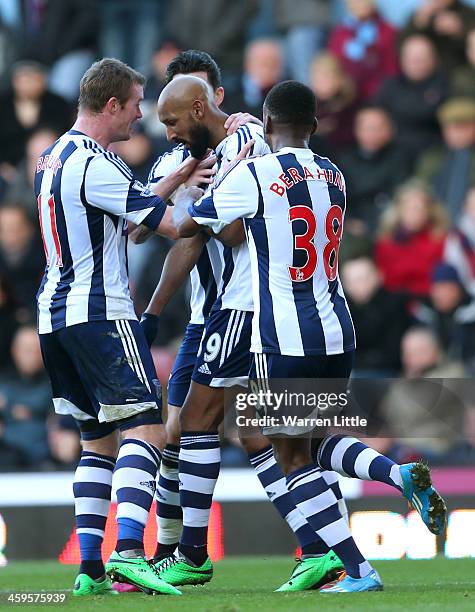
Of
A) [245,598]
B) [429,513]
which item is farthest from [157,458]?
[429,513]

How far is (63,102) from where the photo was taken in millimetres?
12484

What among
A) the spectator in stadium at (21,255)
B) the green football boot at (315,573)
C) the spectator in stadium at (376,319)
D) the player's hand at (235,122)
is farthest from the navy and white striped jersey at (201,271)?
the spectator in stadium at (21,255)

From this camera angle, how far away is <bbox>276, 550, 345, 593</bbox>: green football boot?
6.13 metres

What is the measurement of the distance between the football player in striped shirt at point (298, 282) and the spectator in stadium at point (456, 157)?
5.95 m

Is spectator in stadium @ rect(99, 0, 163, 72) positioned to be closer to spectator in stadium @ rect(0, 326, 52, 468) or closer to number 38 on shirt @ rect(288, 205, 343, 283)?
spectator in stadium @ rect(0, 326, 52, 468)

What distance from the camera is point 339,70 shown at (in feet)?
39.5

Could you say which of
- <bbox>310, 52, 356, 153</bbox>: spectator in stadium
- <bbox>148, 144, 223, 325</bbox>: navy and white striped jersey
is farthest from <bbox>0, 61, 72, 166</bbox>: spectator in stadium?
<bbox>148, 144, 223, 325</bbox>: navy and white striped jersey

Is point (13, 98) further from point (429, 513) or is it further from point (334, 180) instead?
point (429, 513)

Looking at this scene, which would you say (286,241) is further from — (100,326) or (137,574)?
(137,574)

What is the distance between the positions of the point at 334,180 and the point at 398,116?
Result: 6203 mm

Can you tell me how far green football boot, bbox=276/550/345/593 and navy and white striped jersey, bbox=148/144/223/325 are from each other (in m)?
1.34

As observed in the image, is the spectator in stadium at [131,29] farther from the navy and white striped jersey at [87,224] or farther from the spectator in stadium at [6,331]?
the navy and white striped jersey at [87,224]

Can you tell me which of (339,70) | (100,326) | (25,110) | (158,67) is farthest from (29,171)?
(100,326)

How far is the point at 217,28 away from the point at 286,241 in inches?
287
